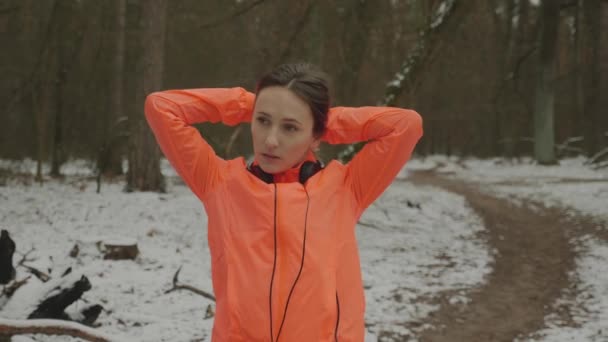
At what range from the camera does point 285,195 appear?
183 centimetres

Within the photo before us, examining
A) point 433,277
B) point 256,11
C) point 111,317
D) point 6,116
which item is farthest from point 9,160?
point 433,277

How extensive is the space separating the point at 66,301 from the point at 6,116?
912cm

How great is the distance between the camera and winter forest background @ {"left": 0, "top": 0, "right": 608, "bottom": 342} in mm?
5195

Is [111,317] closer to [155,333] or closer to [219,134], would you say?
[155,333]

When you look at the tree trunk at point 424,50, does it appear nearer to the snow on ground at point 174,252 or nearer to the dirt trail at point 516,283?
the snow on ground at point 174,252

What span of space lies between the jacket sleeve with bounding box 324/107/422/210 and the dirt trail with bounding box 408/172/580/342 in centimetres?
316

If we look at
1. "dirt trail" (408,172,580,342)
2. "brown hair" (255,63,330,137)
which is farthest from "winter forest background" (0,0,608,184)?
"brown hair" (255,63,330,137)

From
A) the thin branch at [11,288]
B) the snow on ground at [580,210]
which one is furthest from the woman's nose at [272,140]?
the snow on ground at [580,210]

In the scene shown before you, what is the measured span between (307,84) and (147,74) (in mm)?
8805

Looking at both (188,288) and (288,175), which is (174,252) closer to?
(188,288)

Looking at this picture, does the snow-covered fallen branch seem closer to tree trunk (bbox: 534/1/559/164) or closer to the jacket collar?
the jacket collar

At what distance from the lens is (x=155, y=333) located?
179 inches

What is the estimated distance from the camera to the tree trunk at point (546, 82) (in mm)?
17734

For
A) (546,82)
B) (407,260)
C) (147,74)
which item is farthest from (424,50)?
(546,82)
